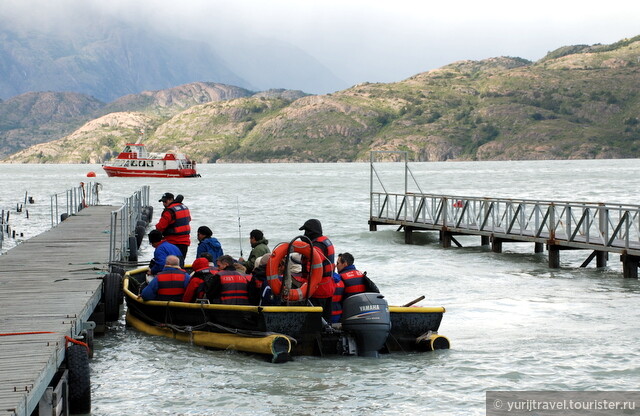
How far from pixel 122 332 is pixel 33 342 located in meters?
6.36

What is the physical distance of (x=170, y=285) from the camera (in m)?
16.6

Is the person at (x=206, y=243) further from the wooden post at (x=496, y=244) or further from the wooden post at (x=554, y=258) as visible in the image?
the wooden post at (x=496, y=244)

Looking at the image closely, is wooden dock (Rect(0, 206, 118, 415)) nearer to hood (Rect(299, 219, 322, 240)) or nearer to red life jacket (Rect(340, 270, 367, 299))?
hood (Rect(299, 219, 322, 240))

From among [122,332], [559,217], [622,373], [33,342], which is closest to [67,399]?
[33,342]

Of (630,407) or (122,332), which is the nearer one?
(630,407)

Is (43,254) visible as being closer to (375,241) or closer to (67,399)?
(67,399)

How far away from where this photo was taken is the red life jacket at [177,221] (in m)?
21.5

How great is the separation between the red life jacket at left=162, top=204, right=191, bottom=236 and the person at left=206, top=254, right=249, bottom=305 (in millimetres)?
6405

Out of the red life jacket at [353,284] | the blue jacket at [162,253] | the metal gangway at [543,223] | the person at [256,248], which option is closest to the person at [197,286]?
the person at [256,248]

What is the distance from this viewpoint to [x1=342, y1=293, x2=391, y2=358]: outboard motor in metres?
14.2

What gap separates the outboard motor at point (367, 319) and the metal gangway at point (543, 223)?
1272 centimetres

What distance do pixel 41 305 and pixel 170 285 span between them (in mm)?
2576

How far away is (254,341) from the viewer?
1477 cm

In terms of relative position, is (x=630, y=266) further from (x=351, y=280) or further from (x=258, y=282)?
(x=258, y=282)
